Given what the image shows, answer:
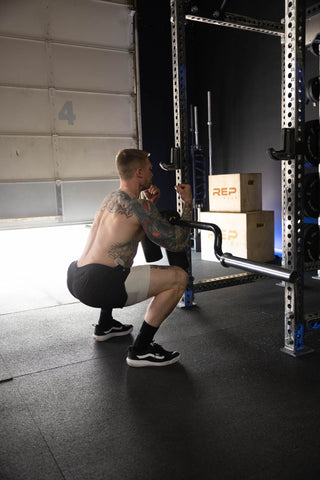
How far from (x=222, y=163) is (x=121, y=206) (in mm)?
4535

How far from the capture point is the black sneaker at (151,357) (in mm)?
2404

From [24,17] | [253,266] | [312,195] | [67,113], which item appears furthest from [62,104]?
[253,266]

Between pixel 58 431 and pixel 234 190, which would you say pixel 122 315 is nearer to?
pixel 58 431

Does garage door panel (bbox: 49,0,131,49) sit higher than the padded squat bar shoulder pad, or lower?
higher

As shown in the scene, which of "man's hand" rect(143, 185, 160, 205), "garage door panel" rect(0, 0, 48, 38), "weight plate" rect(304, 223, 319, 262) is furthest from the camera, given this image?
"garage door panel" rect(0, 0, 48, 38)

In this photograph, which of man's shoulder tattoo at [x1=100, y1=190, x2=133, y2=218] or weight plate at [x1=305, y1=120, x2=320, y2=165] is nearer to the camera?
man's shoulder tattoo at [x1=100, y1=190, x2=133, y2=218]

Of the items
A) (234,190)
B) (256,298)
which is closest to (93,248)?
(256,298)

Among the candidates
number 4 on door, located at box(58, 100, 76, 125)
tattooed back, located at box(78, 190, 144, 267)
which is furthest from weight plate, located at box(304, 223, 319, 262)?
number 4 on door, located at box(58, 100, 76, 125)

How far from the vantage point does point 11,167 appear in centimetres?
572

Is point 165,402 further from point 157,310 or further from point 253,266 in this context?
point 253,266

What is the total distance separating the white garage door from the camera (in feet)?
18.5

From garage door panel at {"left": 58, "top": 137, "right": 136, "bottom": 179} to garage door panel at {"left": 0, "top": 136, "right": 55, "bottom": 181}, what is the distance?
7.5 inches

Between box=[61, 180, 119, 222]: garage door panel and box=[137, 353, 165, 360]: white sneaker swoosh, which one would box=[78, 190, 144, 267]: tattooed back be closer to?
box=[137, 353, 165, 360]: white sneaker swoosh

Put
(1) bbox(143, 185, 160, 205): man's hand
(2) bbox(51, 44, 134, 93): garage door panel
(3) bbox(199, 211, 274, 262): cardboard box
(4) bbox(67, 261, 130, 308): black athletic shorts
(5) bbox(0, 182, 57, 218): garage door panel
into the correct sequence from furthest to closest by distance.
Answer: (2) bbox(51, 44, 134, 93): garage door panel → (5) bbox(0, 182, 57, 218): garage door panel → (3) bbox(199, 211, 274, 262): cardboard box → (1) bbox(143, 185, 160, 205): man's hand → (4) bbox(67, 261, 130, 308): black athletic shorts
